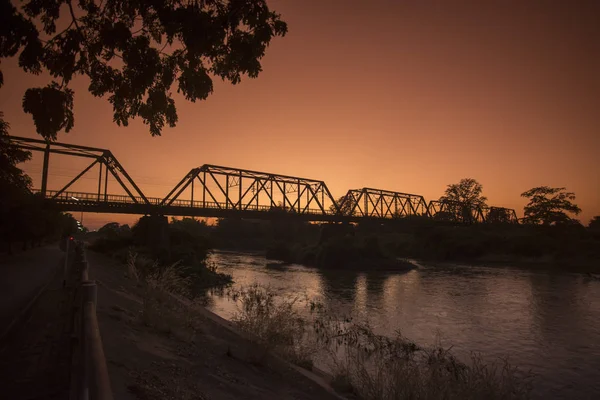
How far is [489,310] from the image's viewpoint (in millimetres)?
22297

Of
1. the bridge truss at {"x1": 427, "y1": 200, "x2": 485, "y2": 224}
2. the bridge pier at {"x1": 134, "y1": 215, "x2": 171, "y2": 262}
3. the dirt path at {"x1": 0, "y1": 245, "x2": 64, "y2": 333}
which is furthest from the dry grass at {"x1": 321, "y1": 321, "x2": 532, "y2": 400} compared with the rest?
the bridge truss at {"x1": 427, "y1": 200, "x2": 485, "y2": 224}

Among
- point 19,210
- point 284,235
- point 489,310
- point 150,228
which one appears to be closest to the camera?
point 489,310

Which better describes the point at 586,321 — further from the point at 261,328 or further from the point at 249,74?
the point at 249,74

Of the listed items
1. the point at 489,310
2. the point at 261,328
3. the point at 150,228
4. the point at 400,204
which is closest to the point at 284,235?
the point at 400,204

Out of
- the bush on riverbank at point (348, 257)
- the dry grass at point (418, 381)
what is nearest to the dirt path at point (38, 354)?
the dry grass at point (418, 381)

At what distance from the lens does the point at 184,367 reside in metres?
7.61

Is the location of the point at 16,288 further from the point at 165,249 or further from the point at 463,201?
the point at 463,201

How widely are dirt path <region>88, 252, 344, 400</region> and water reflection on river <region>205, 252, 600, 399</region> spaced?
741 centimetres

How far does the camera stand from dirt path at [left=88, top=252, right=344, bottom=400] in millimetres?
6230

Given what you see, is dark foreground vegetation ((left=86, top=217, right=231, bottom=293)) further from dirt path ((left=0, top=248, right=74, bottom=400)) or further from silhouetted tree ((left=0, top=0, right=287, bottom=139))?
silhouetted tree ((left=0, top=0, right=287, bottom=139))

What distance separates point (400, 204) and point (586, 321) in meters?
109

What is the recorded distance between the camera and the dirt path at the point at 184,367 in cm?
623

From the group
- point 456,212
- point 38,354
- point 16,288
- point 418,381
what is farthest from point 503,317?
point 456,212

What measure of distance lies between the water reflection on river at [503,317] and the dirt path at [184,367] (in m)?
7.41
